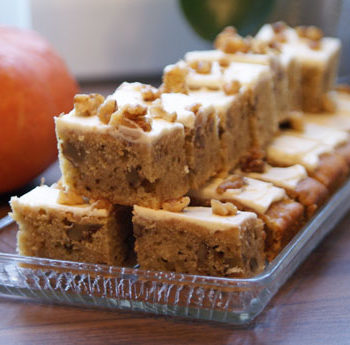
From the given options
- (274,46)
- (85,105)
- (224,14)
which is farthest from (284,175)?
(224,14)

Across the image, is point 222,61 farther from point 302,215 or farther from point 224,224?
point 224,224

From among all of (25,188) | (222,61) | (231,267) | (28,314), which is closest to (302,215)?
(231,267)

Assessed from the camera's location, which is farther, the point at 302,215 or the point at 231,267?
the point at 302,215

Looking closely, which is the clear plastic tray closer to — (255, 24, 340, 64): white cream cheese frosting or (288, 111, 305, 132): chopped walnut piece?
(288, 111, 305, 132): chopped walnut piece

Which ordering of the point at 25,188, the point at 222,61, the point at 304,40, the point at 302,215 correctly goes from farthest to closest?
the point at 304,40 → the point at 25,188 → the point at 222,61 → the point at 302,215

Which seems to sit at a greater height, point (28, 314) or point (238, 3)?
point (238, 3)

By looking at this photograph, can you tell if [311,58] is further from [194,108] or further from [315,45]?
[194,108]

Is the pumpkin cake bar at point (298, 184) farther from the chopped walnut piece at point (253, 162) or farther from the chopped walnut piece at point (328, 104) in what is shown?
the chopped walnut piece at point (328, 104)

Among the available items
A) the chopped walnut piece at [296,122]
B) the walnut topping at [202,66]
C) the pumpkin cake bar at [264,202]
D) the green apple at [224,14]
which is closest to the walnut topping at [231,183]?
the pumpkin cake bar at [264,202]

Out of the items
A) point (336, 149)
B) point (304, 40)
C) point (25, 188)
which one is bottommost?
point (25, 188)
